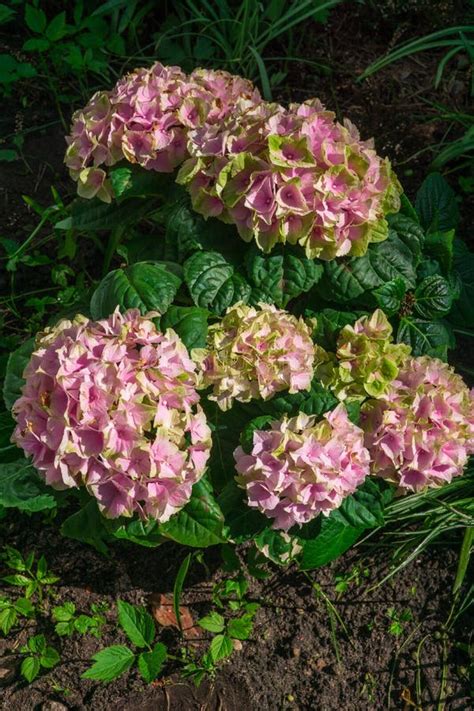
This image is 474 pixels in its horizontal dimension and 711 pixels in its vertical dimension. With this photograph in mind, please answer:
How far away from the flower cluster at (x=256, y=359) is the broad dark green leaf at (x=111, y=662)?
74 cm

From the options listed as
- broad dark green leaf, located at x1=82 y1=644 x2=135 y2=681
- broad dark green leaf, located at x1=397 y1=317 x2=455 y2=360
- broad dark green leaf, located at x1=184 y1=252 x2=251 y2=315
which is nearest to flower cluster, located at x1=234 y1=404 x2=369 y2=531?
broad dark green leaf, located at x1=184 y1=252 x2=251 y2=315

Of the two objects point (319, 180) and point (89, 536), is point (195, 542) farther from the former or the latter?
point (319, 180)

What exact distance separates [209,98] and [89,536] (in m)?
1.08

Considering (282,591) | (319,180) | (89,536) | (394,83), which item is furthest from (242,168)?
(394,83)

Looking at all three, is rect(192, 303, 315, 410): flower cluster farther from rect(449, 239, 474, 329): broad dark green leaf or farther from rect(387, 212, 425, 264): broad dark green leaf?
rect(449, 239, 474, 329): broad dark green leaf

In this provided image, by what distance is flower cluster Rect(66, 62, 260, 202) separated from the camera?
6.17 feet

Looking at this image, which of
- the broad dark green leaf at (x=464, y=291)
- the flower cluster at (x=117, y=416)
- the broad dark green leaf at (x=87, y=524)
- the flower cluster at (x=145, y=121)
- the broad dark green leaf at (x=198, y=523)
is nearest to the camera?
the flower cluster at (x=117, y=416)

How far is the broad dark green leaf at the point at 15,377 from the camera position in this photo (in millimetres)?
1866

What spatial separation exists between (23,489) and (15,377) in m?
0.27

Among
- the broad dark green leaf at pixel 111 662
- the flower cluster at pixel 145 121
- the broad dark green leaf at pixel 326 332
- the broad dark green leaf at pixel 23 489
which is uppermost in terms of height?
the flower cluster at pixel 145 121

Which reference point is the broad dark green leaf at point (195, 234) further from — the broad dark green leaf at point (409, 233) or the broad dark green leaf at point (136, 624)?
the broad dark green leaf at point (136, 624)

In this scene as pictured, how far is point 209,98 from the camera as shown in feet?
6.29

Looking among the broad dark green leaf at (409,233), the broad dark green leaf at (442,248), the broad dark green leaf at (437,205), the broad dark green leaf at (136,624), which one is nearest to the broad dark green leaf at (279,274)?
the broad dark green leaf at (409,233)

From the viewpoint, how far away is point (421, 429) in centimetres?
170
